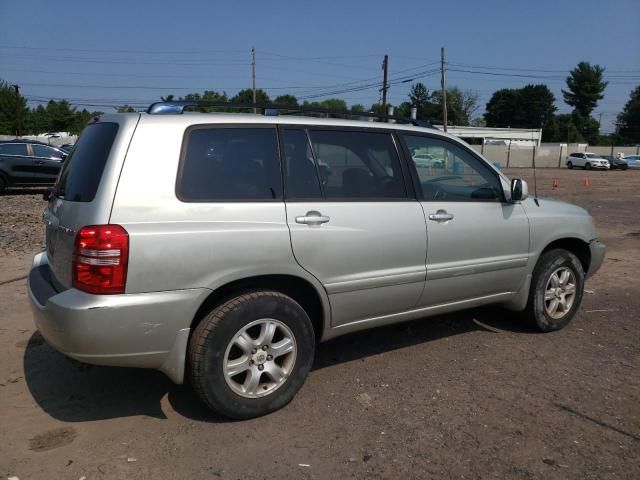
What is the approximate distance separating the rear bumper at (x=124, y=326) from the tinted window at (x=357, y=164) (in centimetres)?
116

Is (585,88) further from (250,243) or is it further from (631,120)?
(250,243)

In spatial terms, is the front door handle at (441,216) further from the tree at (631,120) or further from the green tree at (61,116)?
the tree at (631,120)

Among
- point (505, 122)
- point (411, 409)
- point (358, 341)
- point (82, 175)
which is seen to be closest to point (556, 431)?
point (411, 409)

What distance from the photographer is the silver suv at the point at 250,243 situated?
290 cm

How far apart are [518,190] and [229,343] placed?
2.60m

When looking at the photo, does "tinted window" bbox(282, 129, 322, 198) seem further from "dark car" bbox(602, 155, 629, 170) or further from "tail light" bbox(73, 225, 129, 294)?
"dark car" bbox(602, 155, 629, 170)

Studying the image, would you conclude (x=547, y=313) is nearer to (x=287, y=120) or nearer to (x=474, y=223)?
(x=474, y=223)

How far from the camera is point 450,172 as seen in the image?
14.7 feet

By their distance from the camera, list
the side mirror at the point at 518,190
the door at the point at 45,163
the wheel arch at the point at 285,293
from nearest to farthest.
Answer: the wheel arch at the point at 285,293 → the side mirror at the point at 518,190 → the door at the point at 45,163

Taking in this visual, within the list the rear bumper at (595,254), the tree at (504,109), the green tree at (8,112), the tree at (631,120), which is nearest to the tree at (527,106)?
the tree at (504,109)

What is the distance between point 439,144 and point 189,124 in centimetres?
203

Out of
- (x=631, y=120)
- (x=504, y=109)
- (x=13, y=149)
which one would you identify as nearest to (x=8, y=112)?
(x=13, y=149)

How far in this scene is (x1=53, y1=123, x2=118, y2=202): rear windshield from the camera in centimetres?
306

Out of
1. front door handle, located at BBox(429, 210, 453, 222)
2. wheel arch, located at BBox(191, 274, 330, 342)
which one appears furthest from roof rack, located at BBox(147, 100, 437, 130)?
wheel arch, located at BBox(191, 274, 330, 342)
